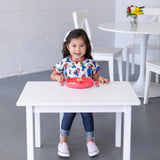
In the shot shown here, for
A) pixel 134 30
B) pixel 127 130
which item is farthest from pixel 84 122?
pixel 134 30

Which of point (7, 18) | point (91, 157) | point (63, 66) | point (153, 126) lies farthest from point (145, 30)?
point (7, 18)

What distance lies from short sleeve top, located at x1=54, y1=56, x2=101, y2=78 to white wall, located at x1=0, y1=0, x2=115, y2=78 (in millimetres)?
2030

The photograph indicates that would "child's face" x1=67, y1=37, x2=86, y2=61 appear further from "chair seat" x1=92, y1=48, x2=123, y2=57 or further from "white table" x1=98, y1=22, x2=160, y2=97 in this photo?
"chair seat" x1=92, y1=48, x2=123, y2=57

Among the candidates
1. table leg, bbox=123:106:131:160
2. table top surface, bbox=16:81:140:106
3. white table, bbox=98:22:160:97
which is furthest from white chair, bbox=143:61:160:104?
table leg, bbox=123:106:131:160

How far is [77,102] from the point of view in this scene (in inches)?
70.8

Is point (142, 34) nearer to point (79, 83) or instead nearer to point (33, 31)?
point (33, 31)

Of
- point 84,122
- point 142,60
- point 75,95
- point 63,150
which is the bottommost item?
point 63,150

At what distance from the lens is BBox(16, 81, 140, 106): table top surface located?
5.92 ft

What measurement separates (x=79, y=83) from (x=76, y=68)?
26cm

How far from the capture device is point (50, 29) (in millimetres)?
4609

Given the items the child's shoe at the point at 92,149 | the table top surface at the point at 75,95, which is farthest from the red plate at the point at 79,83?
the child's shoe at the point at 92,149

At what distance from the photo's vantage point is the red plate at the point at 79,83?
6.68ft

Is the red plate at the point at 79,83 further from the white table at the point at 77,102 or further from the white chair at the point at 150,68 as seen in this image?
the white chair at the point at 150,68

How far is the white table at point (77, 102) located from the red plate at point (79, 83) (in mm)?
27
